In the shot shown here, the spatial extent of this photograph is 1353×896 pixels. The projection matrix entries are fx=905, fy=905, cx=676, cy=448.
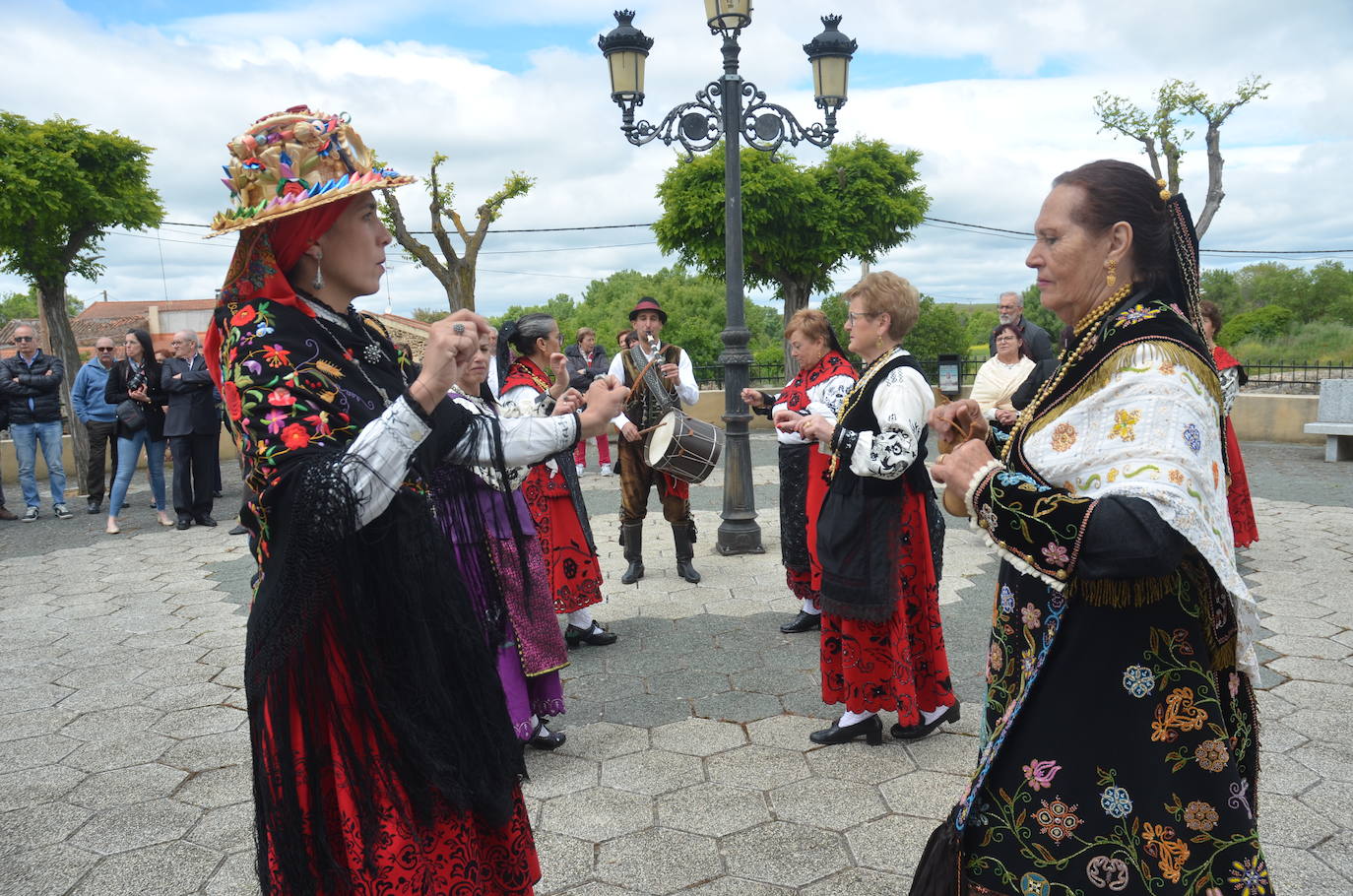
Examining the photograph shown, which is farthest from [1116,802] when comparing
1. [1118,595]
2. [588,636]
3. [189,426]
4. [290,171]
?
[189,426]

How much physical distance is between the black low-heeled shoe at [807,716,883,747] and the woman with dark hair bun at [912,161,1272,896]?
1933mm

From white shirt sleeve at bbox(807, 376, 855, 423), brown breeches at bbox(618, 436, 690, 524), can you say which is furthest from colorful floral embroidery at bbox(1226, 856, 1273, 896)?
brown breeches at bbox(618, 436, 690, 524)

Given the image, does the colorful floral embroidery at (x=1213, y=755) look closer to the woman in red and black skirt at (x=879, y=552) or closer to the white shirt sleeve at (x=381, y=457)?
the white shirt sleeve at (x=381, y=457)

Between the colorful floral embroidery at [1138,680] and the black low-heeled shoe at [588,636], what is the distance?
12.7 ft

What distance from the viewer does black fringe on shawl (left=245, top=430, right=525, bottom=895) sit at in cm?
179

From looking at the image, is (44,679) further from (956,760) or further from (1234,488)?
(1234,488)

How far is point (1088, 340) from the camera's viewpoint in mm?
1922

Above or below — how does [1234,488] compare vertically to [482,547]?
below

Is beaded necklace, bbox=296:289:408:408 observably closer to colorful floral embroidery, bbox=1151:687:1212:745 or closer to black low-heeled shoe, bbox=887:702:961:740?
colorful floral embroidery, bbox=1151:687:1212:745

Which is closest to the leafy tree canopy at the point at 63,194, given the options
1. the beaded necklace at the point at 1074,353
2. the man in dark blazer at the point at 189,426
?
the man in dark blazer at the point at 189,426

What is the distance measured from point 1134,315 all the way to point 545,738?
9.90 ft

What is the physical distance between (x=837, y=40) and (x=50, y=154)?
8951 millimetres

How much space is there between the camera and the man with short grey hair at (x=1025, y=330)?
→ 7805 mm

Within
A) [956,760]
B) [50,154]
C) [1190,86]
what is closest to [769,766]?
[956,760]
